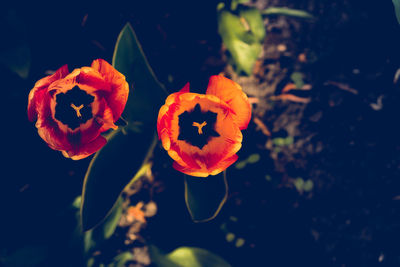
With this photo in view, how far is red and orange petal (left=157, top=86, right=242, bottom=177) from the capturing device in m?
0.77

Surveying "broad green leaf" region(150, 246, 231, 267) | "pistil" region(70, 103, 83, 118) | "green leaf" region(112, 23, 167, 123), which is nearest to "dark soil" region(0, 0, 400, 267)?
"broad green leaf" region(150, 246, 231, 267)

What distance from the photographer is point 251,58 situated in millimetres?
1128

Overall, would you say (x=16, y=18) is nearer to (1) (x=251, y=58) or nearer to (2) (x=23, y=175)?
(2) (x=23, y=175)

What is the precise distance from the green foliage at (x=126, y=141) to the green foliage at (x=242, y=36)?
1.01 ft

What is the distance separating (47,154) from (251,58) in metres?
0.95

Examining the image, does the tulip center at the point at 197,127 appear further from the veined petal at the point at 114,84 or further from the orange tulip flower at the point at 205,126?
the veined petal at the point at 114,84

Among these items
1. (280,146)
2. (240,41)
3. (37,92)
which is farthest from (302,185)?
(37,92)

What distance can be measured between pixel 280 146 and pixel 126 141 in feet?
2.47

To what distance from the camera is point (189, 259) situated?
117 centimetres

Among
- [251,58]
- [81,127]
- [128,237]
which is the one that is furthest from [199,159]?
[128,237]

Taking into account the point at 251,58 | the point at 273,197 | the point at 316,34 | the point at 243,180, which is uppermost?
the point at 251,58

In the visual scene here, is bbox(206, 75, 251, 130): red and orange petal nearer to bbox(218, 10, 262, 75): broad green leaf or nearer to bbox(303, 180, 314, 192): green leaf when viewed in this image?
bbox(218, 10, 262, 75): broad green leaf

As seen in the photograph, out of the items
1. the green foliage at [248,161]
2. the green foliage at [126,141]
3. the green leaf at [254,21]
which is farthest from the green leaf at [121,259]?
the green leaf at [254,21]

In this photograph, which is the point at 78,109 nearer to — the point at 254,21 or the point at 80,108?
the point at 80,108
